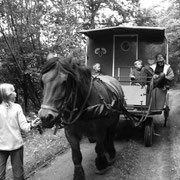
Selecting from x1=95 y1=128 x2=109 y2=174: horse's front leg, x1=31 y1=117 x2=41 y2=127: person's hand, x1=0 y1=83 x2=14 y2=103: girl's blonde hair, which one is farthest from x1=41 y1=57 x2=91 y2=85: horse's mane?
x1=95 y1=128 x2=109 y2=174: horse's front leg

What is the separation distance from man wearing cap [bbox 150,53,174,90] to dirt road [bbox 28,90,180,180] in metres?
1.44

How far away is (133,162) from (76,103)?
2173 mm

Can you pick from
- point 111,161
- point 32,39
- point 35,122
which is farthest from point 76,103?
point 32,39

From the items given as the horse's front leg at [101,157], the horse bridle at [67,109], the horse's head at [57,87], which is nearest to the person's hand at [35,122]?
the horse bridle at [67,109]

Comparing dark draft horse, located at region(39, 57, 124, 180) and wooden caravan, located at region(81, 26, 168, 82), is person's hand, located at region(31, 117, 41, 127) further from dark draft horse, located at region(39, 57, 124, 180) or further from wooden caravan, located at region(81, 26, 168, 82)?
wooden caravan, located at region(81, 26, 168, 82)

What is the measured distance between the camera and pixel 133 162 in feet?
15.7

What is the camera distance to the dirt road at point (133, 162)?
4224mm

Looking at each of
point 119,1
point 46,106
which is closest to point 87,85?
point 46,106

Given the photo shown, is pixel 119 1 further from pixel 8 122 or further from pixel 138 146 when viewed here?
pixel 8 122

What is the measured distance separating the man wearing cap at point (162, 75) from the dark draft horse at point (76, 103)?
5.26 feet

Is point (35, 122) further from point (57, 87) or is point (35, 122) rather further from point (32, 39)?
point (32, 39)

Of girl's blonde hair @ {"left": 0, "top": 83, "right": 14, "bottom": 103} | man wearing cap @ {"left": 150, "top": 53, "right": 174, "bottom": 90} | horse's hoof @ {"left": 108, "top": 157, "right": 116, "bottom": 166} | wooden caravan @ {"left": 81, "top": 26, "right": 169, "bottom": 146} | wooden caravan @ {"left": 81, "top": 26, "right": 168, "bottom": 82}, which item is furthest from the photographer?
wooden caravan @ {"left": 81, "top": 26, "right": 168, "bottom": 82}

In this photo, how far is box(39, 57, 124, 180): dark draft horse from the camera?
2.71m

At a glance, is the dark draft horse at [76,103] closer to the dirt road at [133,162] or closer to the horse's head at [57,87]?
the horse's head at [57,87]
